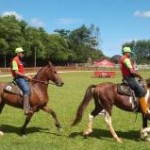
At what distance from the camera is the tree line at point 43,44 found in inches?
4139

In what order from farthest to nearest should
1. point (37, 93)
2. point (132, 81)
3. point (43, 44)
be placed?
point (43, 44), point (37, 93), point (132, 81)

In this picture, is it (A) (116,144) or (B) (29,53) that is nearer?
(A) (116,144)

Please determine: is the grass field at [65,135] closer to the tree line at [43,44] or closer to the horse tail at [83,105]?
the horse tail at [83,105]

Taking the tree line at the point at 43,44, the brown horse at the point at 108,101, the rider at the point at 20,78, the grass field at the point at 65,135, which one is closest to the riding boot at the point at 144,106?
the brown horse at the point at 108,101

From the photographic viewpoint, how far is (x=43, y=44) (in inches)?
5295

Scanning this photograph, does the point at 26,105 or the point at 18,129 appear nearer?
the point at 26,105

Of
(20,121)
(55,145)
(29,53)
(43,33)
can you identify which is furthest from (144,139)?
(43,33)

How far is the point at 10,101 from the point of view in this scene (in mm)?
14570

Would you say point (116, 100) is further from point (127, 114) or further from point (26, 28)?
point (26, 28)

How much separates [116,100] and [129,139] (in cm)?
127

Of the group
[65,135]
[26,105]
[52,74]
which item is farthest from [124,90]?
[26,105]

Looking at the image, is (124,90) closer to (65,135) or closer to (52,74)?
(65,135)

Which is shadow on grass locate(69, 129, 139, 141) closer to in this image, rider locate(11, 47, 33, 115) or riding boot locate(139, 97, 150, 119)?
riding boot locate(139, 97, 150, 119)

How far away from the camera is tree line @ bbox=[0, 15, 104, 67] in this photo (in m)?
105
